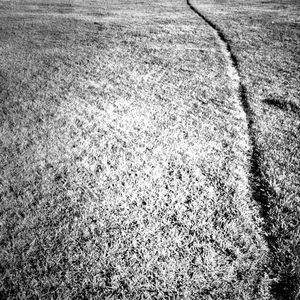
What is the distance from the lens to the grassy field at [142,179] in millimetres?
1456

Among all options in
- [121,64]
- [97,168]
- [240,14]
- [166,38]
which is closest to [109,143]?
[97,168]

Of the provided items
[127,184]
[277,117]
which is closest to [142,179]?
[127,184]

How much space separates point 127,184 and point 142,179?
0.14 m

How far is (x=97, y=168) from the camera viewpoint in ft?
7.01

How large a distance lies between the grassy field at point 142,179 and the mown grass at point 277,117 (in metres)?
0.01

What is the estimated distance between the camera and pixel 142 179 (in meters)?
2.02

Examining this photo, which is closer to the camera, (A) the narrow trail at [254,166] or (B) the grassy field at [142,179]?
(B) the grassy field at [142,179]

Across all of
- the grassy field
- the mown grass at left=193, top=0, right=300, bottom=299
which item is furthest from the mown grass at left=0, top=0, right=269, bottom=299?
the mown grass at left=193, top=0, right=300, bottom=299

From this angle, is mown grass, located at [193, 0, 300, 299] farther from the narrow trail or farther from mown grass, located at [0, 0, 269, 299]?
mown grass, located at [0, 0, 269, 299]

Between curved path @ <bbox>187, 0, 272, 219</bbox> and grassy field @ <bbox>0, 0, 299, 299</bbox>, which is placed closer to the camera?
grassy field @ <bbox>0, 0, 299, 299</bbox>

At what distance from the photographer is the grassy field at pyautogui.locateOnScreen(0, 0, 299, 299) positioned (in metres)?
1.46

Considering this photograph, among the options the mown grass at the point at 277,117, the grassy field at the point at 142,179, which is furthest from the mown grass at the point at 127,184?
the mown grass at the point at 277,117

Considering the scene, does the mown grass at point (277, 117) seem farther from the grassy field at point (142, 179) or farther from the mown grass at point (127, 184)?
the mown grass at point (127, 184)

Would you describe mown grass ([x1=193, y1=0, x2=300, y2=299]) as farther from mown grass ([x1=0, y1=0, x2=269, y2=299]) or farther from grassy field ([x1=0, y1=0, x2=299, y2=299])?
mown grass ([x1=0, y1=0, x2=269, y2=299])
